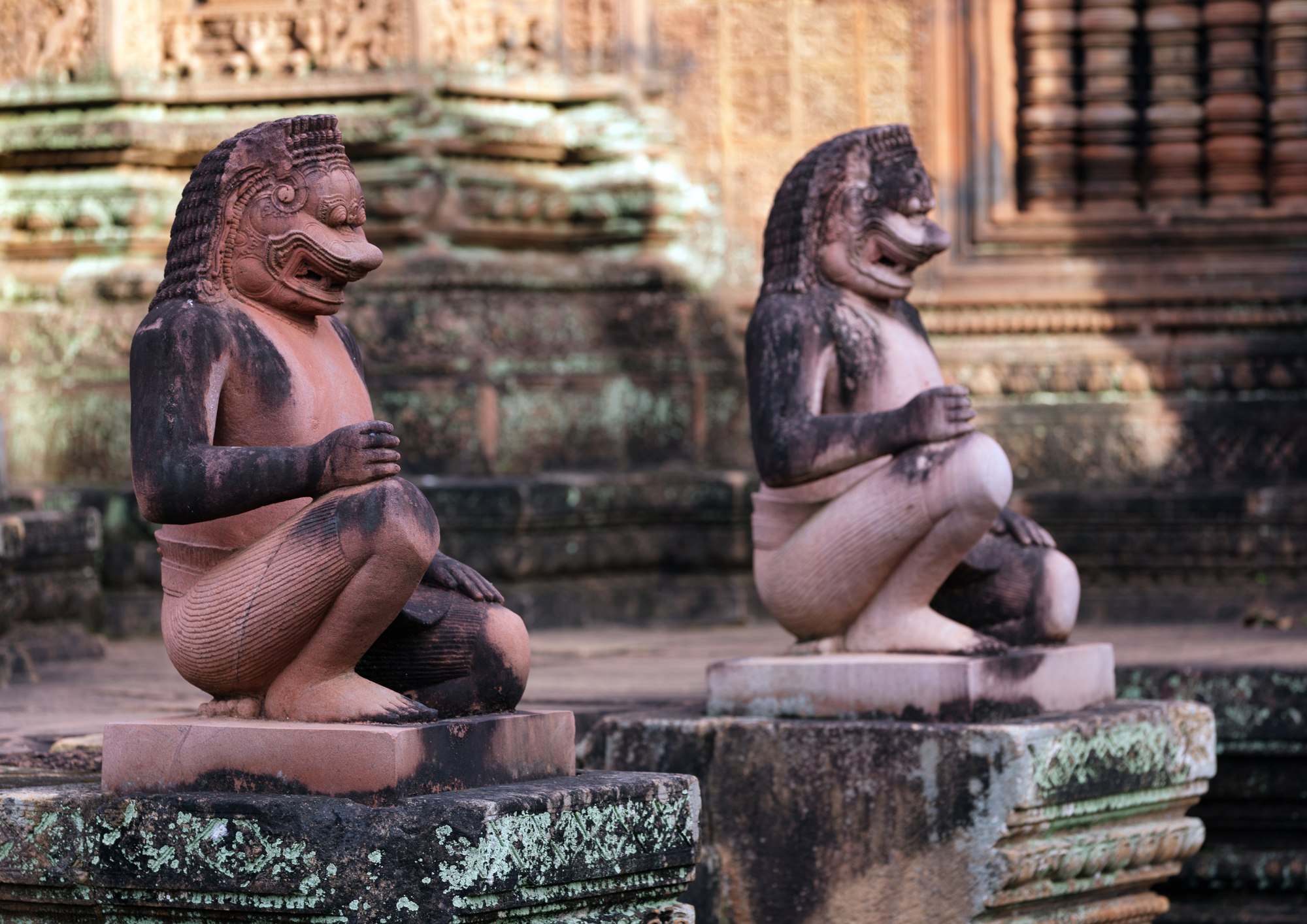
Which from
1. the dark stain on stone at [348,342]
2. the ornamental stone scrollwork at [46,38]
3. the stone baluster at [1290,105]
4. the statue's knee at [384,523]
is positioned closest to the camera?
the statue's knee at [384,523]

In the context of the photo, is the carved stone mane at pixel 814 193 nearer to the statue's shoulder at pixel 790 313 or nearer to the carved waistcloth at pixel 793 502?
the statue's shoulder at pixel 790 313

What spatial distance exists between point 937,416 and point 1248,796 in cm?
188

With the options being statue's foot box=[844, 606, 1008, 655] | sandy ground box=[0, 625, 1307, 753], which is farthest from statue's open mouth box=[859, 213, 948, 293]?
sandy ground box=[0, 625, 1307, 753]

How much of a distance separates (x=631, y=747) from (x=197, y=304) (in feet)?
5.77

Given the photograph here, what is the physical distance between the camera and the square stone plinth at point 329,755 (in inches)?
132

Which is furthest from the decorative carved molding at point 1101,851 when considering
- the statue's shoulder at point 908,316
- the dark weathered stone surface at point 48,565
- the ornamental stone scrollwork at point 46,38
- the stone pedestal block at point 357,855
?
the ornamental stone scrollwork at point 46,38

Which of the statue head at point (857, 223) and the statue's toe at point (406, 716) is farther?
the statue head at point (857, 223)

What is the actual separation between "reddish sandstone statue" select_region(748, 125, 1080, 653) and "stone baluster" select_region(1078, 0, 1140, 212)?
4.24 metres

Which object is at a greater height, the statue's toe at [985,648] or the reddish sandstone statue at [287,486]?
the reddish sandstone statue at [287,486]

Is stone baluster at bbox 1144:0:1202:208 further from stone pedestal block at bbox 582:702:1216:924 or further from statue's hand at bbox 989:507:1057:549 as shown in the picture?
stone pedestal block at bbox 582:702:1216:924

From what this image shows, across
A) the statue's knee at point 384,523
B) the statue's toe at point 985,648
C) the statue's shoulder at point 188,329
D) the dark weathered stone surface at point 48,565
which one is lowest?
the dark weathered stone surface at point 48,565

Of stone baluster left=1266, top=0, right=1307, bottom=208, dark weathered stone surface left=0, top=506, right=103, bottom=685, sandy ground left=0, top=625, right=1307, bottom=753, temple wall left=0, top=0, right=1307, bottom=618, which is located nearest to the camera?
sandy ground left=0, top=625, right=1307, bottom=753

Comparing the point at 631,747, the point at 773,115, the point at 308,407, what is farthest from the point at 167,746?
the point at 773,115

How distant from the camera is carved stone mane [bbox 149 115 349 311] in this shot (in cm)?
373
